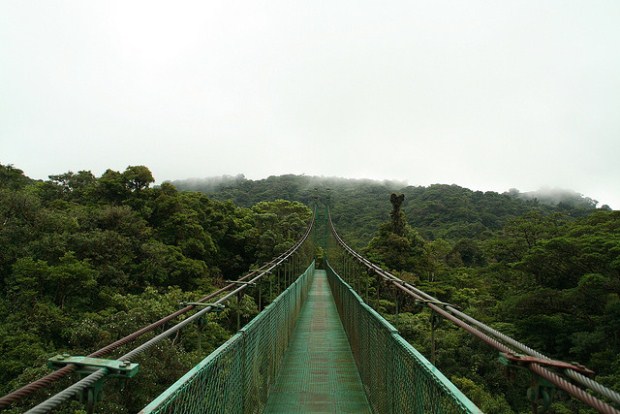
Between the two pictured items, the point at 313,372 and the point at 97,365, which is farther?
the point at 313,372

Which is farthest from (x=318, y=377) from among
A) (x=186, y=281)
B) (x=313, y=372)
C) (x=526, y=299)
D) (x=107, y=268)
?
(x=186, y=281)

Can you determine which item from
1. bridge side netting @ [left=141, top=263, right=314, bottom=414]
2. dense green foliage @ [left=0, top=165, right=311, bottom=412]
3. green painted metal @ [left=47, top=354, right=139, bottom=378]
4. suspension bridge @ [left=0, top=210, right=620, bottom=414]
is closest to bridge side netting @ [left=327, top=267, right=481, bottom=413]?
suspension bridge @ [left=0, top=210, right=620, bottom=414]

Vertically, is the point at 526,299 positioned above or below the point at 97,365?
below

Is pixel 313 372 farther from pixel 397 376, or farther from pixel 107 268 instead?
pixel 107 268

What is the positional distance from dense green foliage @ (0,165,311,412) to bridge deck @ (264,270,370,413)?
1.34 metres

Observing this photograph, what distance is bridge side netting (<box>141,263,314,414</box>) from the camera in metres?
1.47

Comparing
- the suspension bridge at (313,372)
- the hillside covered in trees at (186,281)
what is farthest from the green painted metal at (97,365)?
the hillside covered in trees at (186,281)

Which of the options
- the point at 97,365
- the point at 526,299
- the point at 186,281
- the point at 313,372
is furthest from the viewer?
the point at 186,281

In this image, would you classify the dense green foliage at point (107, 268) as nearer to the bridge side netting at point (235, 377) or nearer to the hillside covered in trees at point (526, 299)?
the bridge side netting at point (235, 377)

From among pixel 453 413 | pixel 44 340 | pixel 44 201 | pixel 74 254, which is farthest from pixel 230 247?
pixel 453 413

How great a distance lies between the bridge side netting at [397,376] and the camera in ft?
4.89

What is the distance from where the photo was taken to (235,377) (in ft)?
7.27

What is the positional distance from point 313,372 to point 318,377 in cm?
18

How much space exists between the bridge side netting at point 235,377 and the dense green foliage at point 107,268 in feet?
6.27
